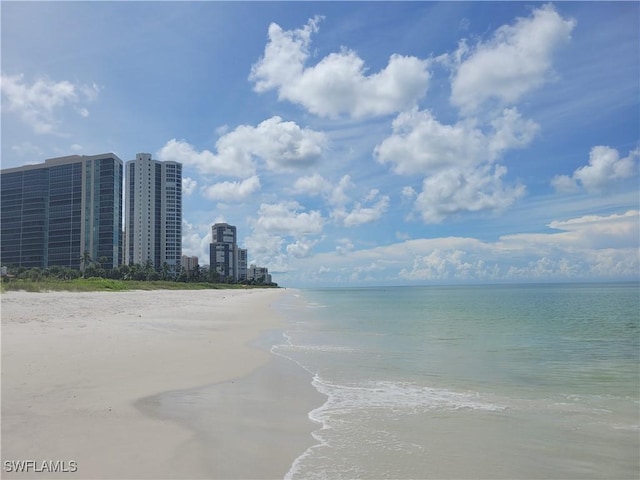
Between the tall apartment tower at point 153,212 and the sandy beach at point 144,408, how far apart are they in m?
149

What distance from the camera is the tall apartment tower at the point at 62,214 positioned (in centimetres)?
12800

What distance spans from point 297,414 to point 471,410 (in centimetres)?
380

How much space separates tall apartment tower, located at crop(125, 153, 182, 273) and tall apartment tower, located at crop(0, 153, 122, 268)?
1036 inches

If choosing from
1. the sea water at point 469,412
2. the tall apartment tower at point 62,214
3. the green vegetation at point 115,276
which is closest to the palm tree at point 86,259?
the green vegetation at point 115,276

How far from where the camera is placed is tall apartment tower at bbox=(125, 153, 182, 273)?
15888 centimetres

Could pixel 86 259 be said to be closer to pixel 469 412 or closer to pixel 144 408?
pixel 144 408

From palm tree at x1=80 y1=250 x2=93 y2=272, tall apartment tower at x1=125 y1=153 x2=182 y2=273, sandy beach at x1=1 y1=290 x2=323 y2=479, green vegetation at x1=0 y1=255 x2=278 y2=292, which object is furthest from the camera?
tall apartment tower at x1=125 y1=153 x2=182 y2=273

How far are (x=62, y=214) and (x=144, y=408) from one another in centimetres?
14228

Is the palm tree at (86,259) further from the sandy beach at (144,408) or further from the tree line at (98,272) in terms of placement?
the sandy beach at (144,408)

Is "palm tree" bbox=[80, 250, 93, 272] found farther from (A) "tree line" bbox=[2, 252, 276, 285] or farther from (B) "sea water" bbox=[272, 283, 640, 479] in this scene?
(B) "sea water" bbox=[272, 283, 640, 479]

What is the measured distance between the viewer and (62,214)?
427 feet

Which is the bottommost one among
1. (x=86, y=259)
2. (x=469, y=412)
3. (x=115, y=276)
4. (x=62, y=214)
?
(x=469, y=412)

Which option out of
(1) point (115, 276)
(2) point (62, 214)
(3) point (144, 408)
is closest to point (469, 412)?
(3) point (144, 408)

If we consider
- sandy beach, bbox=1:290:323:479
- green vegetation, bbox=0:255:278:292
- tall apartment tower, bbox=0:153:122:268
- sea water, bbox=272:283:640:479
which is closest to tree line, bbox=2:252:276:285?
green vegetation, bbox=0:255:278:292
